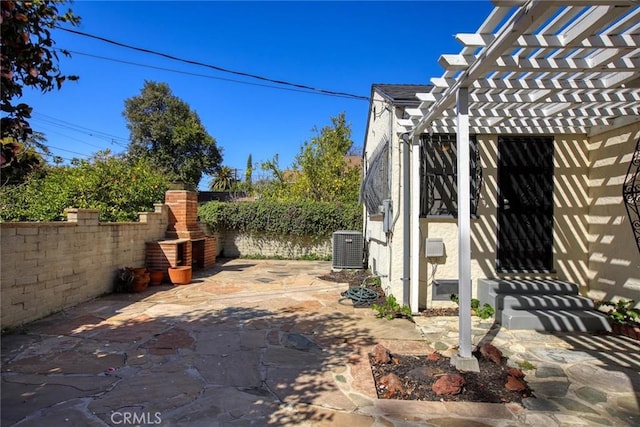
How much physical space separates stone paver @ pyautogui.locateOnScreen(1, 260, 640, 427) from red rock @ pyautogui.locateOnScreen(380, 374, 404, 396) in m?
0.13

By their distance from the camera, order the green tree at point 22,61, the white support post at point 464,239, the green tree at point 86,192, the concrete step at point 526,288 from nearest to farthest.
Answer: the green tree at point 22,61 < the white support post at point 464,239 < the concrete step at point 526,288 < the green tree at point 86,192

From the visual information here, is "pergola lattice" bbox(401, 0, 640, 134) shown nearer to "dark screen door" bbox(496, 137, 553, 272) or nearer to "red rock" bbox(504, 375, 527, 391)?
"dark screen door" bbox(496, 137, 553, 272)

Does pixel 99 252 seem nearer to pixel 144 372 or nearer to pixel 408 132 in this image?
pixel 144 372

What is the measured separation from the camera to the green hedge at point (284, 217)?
12.4 m

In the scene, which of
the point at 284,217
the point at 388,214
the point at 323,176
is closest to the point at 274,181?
the point at 323,176

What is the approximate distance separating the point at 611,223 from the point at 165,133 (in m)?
25.3

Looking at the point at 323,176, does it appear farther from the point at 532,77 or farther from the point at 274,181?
the point at 532,77

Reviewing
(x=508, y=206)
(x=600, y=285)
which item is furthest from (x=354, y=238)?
(x=600, y=285)

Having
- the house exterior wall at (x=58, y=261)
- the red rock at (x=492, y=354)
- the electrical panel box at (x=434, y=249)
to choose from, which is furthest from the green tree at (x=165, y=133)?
the red rock at (x=492, y=354)

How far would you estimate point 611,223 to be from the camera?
5.18m

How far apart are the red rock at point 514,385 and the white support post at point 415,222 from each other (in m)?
2.22

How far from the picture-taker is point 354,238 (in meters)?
9.28

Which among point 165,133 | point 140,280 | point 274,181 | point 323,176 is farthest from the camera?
point 165,133

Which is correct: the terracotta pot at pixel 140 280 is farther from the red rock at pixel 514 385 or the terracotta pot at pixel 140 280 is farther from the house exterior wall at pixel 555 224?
the red rock at pixel 514 385
